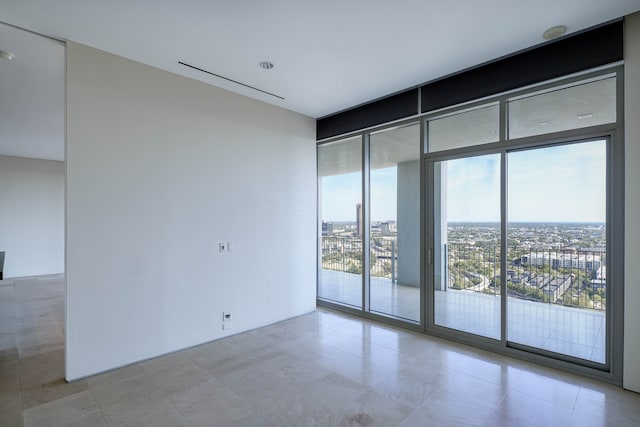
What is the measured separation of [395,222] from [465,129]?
5.08ft

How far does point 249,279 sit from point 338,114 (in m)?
2.94

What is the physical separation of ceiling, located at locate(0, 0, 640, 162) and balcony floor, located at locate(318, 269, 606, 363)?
2731mm

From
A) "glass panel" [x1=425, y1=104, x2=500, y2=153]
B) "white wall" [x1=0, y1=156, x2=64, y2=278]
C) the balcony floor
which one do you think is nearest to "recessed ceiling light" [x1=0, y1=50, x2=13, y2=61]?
"glass panel" [x1=425, y1=104, x2=500, y2=153]

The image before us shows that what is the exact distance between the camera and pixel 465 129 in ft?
12.5

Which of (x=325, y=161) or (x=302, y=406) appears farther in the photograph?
(x=325, y=161)

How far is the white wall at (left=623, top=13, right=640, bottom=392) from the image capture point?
2.64 m

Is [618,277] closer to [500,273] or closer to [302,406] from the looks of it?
[500,273]

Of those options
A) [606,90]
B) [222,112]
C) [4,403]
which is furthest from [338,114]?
[4,403]

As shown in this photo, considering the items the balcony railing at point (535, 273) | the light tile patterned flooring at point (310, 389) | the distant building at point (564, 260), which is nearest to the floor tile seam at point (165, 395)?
the light tile patterned flooring at point (310, 389)

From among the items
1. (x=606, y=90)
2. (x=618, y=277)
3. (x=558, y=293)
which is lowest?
(x=558, y=293)

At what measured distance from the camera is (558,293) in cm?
327

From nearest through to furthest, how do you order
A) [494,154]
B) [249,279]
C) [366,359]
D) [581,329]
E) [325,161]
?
[581,329]
[366,359]
[494,154]
[249,279]
[325,161]

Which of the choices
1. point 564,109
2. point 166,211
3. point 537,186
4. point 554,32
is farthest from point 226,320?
point 554,32

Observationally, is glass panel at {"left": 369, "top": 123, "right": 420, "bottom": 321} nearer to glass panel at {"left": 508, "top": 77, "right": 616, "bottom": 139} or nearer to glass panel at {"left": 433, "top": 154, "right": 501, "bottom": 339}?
glass panel at {"left": 433, "top": 154, "right": 501, "bottom": 339}
